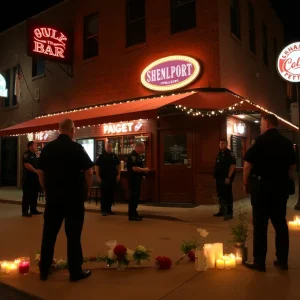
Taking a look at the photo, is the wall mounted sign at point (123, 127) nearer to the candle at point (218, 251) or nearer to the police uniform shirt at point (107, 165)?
the police uniform shirt at point (107, 165)

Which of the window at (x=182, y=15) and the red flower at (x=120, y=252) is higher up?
the window at (x=182, y=15)

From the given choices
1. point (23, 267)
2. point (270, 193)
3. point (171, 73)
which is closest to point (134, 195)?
point (23, 267)

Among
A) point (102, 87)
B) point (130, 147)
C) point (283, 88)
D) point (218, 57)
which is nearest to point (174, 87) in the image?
point (218, 57)

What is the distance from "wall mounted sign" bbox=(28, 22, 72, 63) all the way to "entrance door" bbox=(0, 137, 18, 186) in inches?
250

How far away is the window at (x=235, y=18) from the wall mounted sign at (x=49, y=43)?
250 inches

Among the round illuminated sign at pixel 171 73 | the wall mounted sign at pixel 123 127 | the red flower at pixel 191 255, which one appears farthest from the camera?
the wall mounted sign at pixel 123 127

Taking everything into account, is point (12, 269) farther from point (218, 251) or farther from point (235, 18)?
point (235, 18)

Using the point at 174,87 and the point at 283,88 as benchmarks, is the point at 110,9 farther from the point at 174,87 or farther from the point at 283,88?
the point at 283,88

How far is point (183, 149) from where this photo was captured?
35.9ft

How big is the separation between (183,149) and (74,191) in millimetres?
6905

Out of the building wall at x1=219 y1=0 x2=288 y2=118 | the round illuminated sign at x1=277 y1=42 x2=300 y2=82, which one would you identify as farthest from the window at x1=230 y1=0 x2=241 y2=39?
the round illuminated sign at x1=277 y1=42 x2=300 y2=82

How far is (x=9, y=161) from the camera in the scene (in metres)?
18.3

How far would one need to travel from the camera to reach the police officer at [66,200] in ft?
14.0

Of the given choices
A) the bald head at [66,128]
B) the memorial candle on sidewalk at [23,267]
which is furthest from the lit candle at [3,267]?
the bald head at [66,128]
